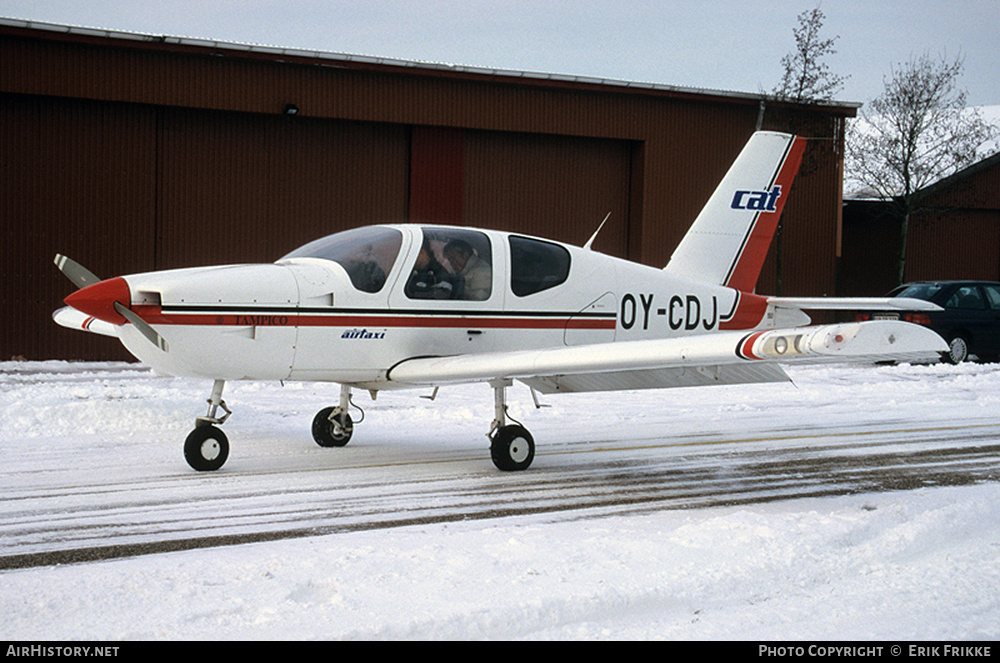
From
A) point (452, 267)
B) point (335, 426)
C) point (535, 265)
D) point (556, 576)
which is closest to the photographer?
point (556, 576)

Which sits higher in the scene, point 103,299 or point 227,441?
point 103,299

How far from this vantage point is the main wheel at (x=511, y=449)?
7629 mm

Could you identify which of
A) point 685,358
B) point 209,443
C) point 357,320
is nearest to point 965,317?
point 685,358

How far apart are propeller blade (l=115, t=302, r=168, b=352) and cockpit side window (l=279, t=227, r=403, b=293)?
58.2 inches

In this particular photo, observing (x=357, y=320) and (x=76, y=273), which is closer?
(x=76, y=273)

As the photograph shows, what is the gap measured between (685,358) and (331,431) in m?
3.84

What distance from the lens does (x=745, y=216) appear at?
403 inches

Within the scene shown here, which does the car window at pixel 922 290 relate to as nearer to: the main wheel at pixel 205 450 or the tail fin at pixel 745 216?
the tail fin at pixel 745 216

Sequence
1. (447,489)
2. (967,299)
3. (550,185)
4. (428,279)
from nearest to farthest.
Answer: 1. (447,489)
2. (428,279)
3. (967,299)
4. (550,185)

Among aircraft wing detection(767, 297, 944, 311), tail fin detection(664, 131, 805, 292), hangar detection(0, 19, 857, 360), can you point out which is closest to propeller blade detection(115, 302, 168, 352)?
tail fin detection(664, 131, 805, 292)

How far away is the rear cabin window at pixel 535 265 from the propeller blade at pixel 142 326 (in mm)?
2903

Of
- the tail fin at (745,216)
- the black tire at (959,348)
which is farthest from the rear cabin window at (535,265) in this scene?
the black tire at (959,348)

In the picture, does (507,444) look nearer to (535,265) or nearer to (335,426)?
(535,265)

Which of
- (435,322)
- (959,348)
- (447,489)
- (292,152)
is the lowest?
(447,489)
